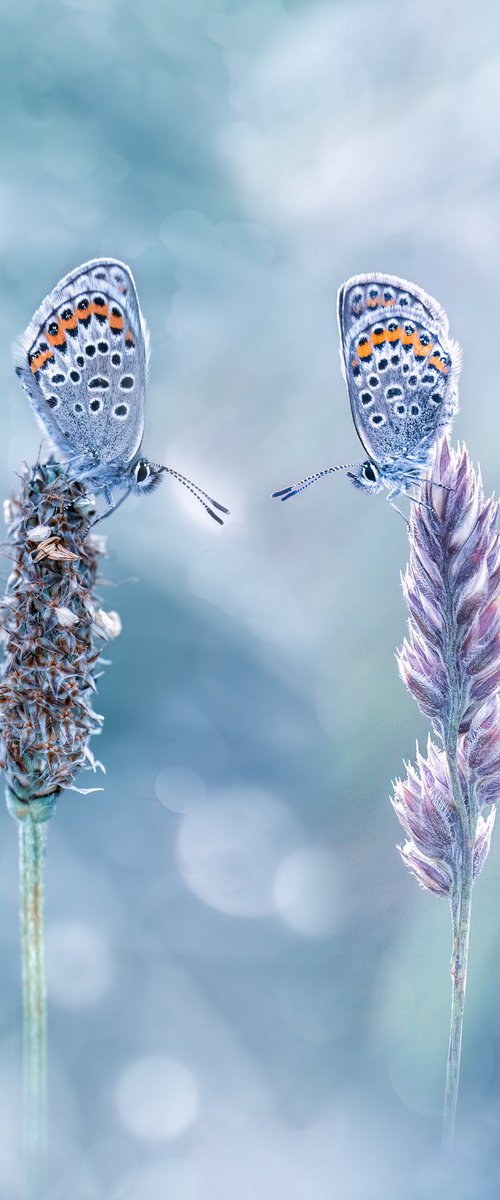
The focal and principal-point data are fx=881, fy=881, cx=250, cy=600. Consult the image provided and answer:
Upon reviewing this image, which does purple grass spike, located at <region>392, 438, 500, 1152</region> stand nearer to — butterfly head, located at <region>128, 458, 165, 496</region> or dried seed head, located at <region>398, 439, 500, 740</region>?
dried seed head, located at <region>398, 439, 500, 740</region>

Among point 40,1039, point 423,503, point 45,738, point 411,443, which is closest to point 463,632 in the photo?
point 423,503

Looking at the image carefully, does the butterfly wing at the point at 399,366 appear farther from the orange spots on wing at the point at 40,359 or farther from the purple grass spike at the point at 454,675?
the orange spots on wing at the point at 40,359

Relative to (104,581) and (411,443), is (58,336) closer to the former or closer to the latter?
(104,581)

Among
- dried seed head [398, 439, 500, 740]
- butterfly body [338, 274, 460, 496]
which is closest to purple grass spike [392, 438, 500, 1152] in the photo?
dried seed head [398, 439, 500, 740]

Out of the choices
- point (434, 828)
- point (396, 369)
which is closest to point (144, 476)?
point (396, 369)

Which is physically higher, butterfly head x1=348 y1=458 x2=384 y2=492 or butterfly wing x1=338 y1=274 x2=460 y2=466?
butterfly wing x1=338 y1=274 x2=460 y2=466

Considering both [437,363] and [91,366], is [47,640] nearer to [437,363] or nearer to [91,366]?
[91,366]

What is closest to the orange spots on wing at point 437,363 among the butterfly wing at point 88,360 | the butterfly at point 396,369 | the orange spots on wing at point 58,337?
the butterfly at point 396,369
